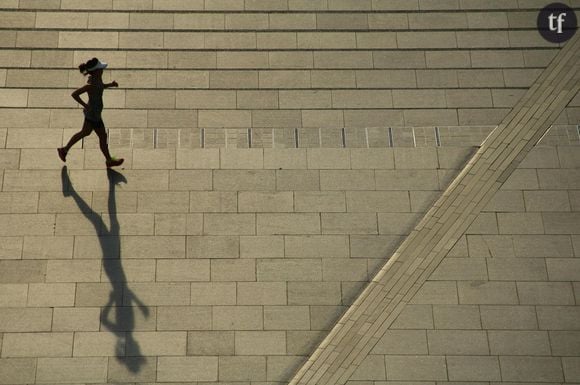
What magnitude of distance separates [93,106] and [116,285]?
329 cm

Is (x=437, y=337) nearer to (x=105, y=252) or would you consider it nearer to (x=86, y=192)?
(x=105, y=252)

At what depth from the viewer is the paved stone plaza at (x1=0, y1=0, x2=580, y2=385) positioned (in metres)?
10.8

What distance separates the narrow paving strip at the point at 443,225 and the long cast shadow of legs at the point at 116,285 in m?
2.91

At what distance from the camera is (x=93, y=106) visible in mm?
11242

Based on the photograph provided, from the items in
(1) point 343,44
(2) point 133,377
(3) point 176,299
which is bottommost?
(2) point 133,377

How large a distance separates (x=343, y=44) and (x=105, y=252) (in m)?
6.62

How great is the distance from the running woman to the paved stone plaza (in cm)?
48

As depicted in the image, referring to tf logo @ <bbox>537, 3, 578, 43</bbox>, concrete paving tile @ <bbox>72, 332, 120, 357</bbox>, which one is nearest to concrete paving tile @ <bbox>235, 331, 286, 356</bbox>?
concrete paving tile @ <bbox>72, 332, 120, 357</bbox>

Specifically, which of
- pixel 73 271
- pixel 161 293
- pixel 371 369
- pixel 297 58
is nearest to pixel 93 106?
pixel 73 271

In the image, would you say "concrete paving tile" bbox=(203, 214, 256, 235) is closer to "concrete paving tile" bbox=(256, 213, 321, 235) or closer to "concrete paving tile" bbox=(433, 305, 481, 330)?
"concrete paving tile" bbox=(256, 213, 321, 235)

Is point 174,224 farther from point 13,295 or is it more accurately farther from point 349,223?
point 349,223

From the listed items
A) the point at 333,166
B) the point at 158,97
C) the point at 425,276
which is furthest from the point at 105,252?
the point at 425,276

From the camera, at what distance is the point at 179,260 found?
11.5m

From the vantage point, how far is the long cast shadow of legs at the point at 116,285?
10.7 meters
